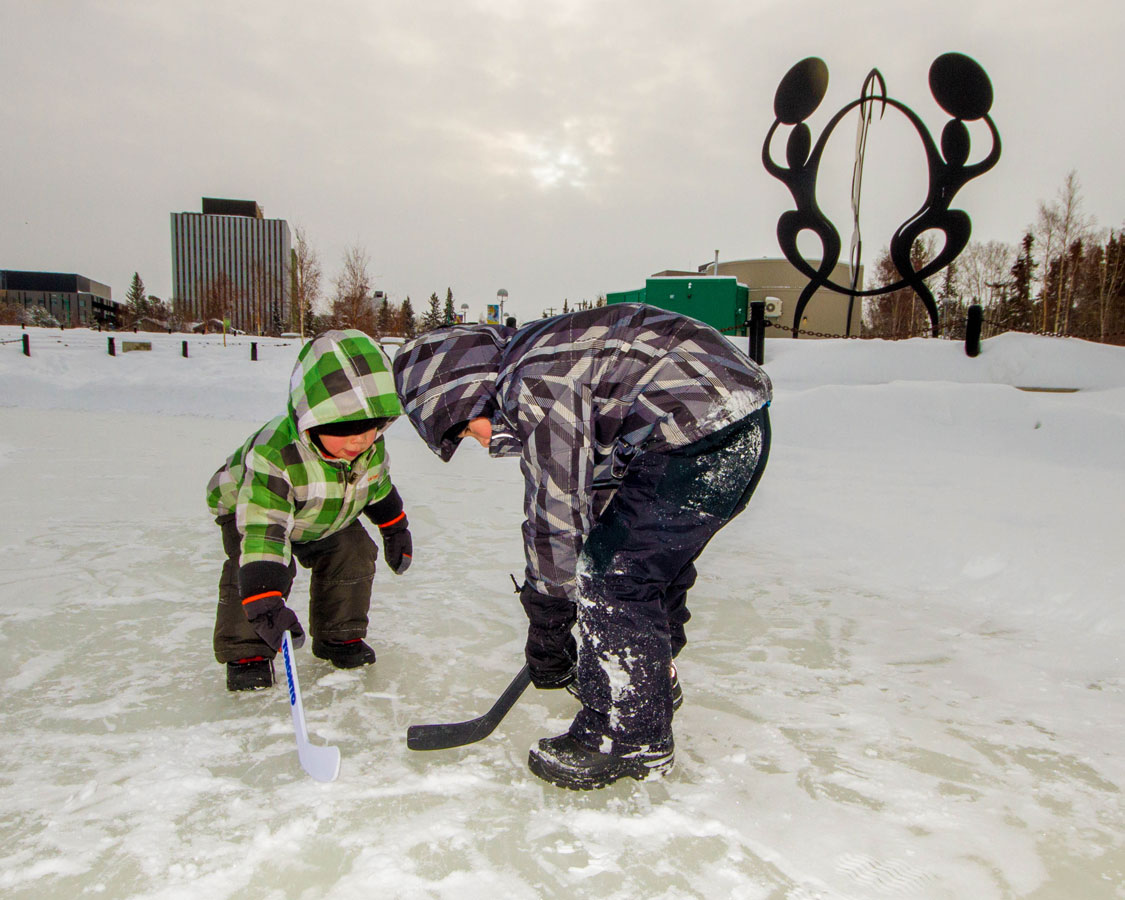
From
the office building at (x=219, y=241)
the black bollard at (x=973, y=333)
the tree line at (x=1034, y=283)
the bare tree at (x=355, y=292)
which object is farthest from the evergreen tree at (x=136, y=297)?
the black bollard at (x=973, y=333)

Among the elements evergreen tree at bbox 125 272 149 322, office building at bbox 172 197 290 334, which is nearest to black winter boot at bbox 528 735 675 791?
evergreen tree at bbox 125 272 149 322

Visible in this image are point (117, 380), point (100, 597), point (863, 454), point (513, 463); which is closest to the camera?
point (100, 597)

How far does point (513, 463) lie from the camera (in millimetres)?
5969

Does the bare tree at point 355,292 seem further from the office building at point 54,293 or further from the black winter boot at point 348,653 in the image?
the office building at point 54,293

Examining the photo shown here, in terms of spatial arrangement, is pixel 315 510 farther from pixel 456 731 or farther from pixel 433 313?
pixel 433 313

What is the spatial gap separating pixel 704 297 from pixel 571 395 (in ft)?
55.7

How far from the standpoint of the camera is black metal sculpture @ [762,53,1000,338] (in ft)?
32.8

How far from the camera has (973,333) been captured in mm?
8695

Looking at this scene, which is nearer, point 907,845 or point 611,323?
point 907,845

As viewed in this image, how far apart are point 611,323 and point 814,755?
1.07m

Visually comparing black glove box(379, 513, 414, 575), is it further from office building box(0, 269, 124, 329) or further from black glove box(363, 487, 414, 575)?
office building box(0, 269, 124, 329)

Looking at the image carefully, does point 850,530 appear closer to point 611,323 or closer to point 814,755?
point 814,755

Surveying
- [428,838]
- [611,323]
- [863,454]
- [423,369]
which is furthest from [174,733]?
[863,454]

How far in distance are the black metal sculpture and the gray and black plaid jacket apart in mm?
9448
